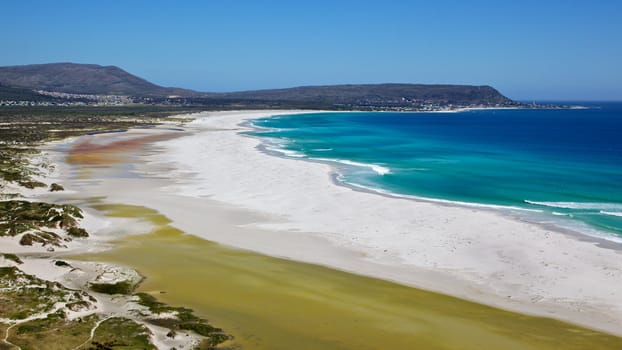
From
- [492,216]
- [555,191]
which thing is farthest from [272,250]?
[555,191]

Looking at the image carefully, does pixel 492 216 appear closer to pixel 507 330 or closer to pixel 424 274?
pixel 424 274

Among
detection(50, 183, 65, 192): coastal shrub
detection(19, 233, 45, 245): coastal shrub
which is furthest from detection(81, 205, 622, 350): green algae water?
detection(50, 183, 65, 192): coastal shrub

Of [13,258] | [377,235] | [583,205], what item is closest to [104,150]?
[13,258]

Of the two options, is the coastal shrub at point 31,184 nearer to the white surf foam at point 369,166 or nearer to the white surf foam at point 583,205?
the white surf foam at point 369,166

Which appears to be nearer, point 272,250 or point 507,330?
point 507,330

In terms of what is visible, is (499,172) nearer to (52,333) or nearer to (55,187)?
(55,187)
